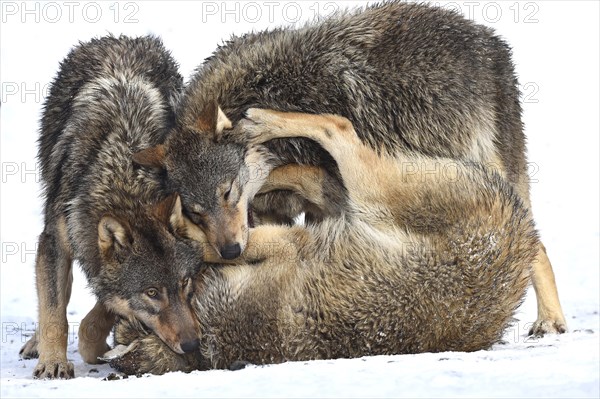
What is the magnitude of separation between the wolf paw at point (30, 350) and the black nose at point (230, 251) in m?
2.15

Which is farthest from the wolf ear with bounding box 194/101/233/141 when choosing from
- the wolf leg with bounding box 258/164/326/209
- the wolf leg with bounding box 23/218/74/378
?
the wolf leg with bounding box 23/218/74/378

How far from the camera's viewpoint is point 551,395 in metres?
4.21

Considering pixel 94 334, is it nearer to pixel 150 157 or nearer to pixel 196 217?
pixel 196 217

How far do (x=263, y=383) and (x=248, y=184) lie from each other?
2.29 meters

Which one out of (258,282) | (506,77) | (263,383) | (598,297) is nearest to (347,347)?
(258,282)

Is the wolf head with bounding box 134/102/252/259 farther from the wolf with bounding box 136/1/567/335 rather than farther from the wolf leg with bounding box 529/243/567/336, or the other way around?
the wolf leg with bounding box 529/243/567/336

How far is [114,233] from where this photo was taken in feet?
19.8

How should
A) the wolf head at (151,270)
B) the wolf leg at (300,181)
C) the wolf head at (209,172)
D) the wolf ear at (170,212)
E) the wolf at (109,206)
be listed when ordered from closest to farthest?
the wolf head at (151,270) → the wolf at (109,206) → the wolf ear at (170,212) → the wolf head at (209,172) → the wolf leg at (300,181)

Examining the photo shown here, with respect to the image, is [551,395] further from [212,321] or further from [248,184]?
[248,184]

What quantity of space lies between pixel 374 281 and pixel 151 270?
54.2 inches

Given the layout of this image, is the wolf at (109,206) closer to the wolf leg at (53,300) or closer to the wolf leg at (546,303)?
the wolf leg at (53,300)

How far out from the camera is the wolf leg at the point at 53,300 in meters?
6.49

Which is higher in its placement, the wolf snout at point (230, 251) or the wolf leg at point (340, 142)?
the wolf leg at point (340, 142)

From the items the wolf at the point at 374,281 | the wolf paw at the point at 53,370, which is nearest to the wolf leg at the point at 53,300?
the wolf paw at the point at 53,370
